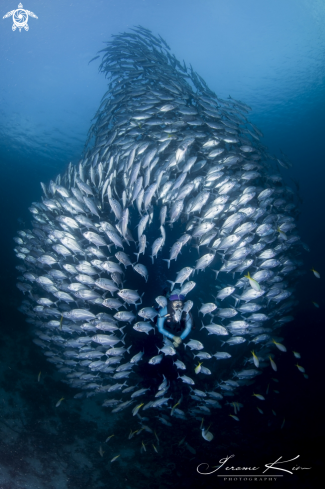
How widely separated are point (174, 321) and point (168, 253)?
2134mm

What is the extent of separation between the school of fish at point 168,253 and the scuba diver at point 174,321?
22cm

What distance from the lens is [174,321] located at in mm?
4941

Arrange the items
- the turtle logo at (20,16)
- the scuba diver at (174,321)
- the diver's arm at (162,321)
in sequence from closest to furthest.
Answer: the scuba diver at (174,321)
the diver's arm at (162,321)
the turtle logo at (20,16)

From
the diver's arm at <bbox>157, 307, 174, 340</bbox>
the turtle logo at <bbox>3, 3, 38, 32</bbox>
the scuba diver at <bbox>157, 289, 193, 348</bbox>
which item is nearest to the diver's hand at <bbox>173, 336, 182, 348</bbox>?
the scuba diver at <bbox>157, 289, 193, 348</bbox>

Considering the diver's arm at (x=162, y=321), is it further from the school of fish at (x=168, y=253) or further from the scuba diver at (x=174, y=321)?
the school of fish at (x=168, y=253)

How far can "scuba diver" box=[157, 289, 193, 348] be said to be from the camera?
475cm

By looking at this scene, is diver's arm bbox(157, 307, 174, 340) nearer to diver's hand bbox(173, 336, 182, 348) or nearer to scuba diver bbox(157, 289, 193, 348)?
scuba diver bbox(157, 289, 193, 348)

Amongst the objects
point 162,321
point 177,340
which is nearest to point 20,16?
point 162,321

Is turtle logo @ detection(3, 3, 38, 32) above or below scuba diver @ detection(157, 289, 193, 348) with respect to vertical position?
above

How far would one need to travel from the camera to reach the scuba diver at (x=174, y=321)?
4.75 meters

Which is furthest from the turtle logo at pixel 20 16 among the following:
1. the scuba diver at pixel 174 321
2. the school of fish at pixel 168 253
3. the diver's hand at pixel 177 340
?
the diver's hand at pixel 177 340

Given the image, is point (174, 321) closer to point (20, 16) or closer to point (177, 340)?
point (177, 340)

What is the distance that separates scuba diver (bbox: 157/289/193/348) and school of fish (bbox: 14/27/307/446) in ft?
0.72

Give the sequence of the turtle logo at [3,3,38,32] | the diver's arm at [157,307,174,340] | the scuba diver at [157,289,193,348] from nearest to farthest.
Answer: the scuba diver at [157,289,193,348] < the diver's arm at [157,307,174,340] < the turtle logo at [3,3,38,32]
